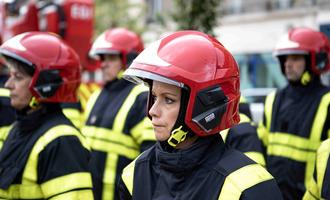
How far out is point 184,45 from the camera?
295cm

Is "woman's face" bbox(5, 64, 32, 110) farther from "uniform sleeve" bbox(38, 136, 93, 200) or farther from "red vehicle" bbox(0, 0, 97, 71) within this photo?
"red vehicle" bbox(0, 0, 97, 71)

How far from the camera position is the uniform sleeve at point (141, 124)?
503 centimetres

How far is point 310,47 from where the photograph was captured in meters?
5.83

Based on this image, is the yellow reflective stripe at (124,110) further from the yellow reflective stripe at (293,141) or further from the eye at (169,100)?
the eye at (169,100)

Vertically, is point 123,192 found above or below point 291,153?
above

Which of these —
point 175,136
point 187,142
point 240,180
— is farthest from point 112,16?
point 240,180

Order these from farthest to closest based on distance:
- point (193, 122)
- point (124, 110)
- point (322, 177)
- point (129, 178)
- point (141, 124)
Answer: point (124, 110)
point (141, 124)
point (322, 177)
point (129, 178)
point (193, 122)

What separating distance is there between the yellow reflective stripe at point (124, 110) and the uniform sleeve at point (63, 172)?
151 centimetres

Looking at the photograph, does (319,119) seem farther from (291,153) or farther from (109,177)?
(109,177)

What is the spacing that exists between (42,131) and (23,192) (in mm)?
383

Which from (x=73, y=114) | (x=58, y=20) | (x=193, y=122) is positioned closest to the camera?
(x=193, y=122)

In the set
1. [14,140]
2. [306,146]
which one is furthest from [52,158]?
[306,146]

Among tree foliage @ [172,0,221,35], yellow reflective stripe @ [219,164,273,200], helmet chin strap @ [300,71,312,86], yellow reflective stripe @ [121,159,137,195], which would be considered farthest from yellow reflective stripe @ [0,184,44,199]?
tree foliage @ [172,0,221,35]

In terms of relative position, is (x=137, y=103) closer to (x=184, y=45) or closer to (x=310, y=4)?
(x=184, y=45)
